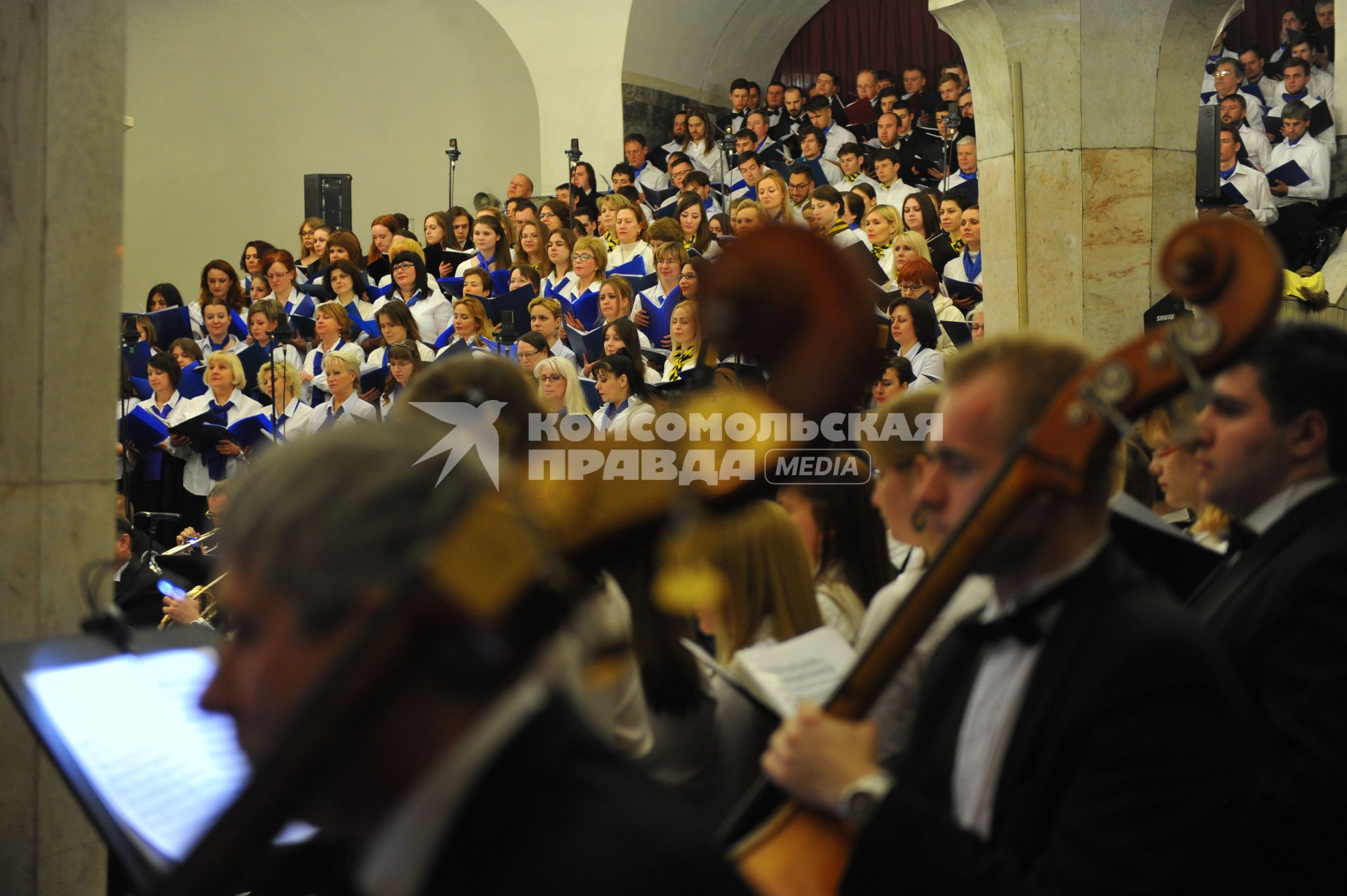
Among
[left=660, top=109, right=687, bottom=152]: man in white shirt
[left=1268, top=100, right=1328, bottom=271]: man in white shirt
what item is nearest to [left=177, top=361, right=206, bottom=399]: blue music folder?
[left=660, top=109, right=687, bottom=152]: man in white shirt

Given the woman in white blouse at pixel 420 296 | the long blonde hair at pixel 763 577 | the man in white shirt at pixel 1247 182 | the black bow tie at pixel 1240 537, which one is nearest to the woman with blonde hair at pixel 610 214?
the woman in white blouse at pixel 420 296

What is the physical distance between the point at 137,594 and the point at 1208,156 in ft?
17.9

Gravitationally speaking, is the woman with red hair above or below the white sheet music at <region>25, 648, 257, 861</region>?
above

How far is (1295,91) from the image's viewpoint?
31.9 feet

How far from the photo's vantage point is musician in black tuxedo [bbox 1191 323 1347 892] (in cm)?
145

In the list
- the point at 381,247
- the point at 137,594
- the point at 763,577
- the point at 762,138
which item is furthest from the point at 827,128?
the point at 763,577

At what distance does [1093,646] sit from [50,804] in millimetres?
2106

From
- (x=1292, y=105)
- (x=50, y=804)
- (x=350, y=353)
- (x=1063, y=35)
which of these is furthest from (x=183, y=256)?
(x=50, y=804)

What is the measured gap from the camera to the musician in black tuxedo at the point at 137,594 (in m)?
5.33

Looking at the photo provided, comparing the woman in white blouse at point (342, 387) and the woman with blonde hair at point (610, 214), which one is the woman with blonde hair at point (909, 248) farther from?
the woman in white blouse at point (342, 387)

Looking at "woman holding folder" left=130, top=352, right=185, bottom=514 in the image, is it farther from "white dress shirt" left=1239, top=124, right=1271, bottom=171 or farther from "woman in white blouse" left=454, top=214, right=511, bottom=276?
"white dress shirt" left=1239, top=124, right=1271, bottom=171

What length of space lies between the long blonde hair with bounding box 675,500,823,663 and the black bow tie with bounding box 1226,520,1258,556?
0.75 metres

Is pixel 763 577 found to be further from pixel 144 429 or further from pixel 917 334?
pixel 144 429

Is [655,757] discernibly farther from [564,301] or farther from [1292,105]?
[1292,105]
